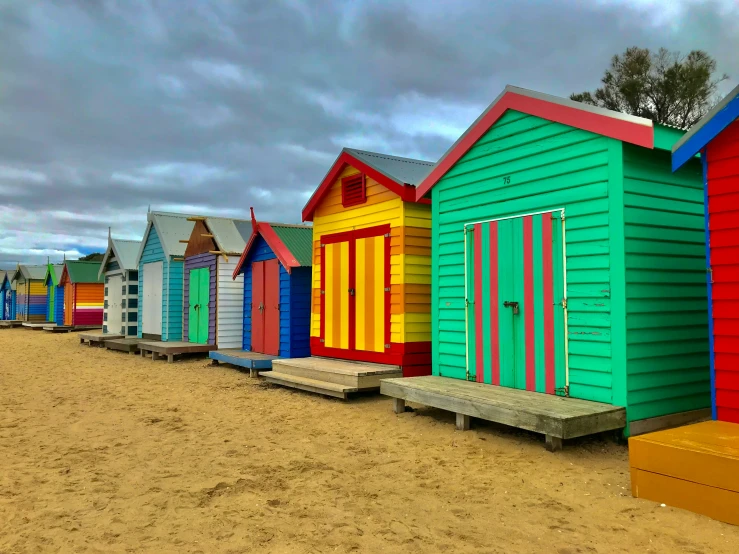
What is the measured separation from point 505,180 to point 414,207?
2.28 meters

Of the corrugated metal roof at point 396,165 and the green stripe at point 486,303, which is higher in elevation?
the corrugated metal roof at point 396,165

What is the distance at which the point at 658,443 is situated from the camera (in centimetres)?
387

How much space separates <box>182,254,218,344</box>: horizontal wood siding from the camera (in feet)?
46.5

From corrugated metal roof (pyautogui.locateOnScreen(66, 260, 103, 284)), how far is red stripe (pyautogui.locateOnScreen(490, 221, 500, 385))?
24022 millimetres

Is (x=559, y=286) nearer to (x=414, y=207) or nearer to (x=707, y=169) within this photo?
(x=707, y=169)

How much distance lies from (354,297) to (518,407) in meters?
4.67

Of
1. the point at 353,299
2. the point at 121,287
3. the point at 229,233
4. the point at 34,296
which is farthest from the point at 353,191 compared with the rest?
the point at 34,296

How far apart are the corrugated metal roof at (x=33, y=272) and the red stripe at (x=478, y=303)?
114ft

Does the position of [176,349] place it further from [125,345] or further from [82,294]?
[82,294]

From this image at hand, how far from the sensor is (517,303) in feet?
21.0

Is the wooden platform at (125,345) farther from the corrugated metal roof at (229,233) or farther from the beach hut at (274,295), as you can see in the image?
the beach hut at (274,295)

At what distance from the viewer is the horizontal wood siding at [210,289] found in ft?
46.5

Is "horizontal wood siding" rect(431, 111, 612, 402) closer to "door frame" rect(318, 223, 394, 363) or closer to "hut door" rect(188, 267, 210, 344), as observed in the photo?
"door frame" rect(318, 223, 394, 363)

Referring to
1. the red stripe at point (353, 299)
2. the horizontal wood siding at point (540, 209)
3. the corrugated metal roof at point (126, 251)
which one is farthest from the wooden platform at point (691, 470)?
the corrugated metal roof at point (126, 251)
